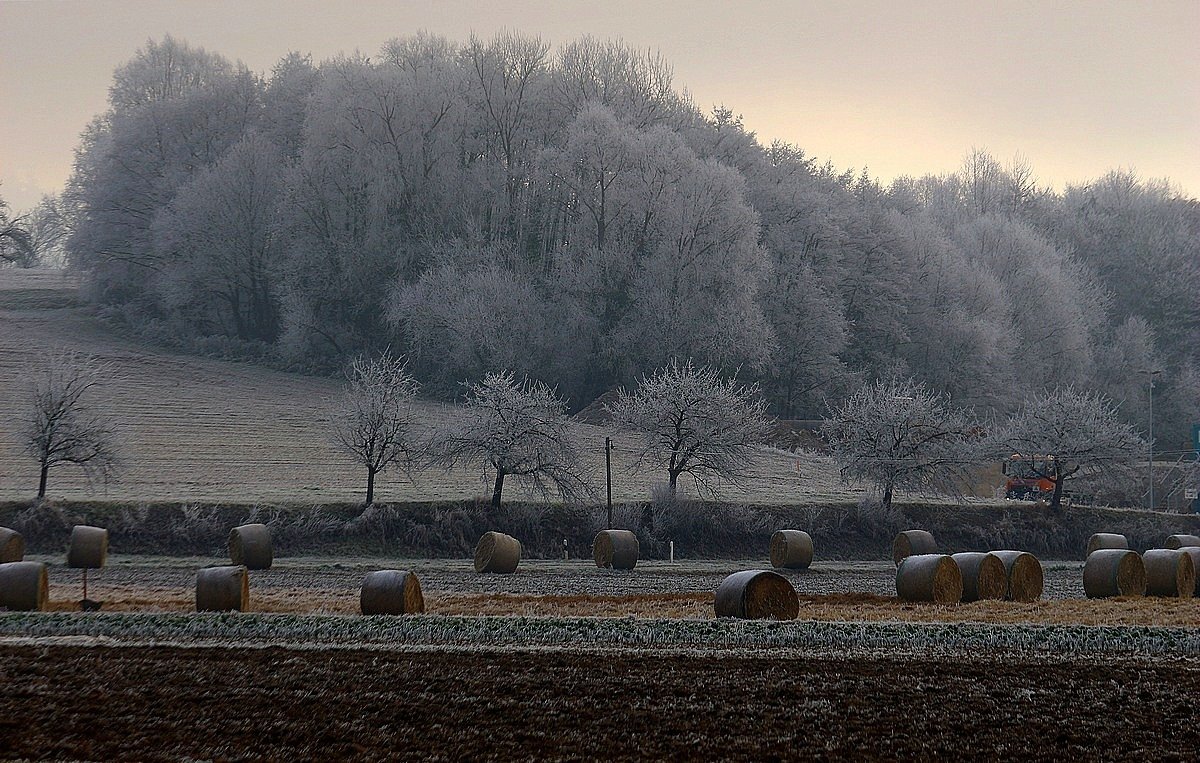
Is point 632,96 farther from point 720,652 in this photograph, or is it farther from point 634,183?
point 720,652

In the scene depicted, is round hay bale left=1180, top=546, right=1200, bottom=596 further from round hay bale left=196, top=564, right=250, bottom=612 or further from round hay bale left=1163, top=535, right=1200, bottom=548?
round hay bale left=196, top=564, right=250, bottom=612

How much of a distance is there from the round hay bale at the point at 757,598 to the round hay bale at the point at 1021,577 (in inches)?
296

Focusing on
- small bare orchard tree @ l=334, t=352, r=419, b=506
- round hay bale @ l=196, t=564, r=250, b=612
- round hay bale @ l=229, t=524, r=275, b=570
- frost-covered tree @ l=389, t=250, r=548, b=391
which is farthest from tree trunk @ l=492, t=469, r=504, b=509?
frost-covered tree @ l=389, t=250, r=548, b=391

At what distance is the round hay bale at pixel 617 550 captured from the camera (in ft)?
131

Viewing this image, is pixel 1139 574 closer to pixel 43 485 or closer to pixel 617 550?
pixel 617 550

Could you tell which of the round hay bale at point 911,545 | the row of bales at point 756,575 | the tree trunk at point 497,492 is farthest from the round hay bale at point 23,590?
the round hay bale at point 911,545

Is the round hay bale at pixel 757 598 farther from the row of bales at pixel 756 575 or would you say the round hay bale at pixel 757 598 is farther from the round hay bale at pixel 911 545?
the round hay bale at pixel 911 545

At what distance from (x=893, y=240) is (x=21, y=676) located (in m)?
87.1

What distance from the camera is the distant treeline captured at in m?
81.2

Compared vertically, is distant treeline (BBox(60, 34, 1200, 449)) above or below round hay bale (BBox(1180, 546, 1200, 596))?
above

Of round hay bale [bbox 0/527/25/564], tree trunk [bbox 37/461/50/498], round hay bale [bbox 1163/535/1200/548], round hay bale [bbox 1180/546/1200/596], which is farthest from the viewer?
tree trunk [bbox 37/461/50/498]

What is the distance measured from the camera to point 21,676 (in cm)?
1794

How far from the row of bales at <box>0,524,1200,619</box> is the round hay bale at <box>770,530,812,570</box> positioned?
0.03 m

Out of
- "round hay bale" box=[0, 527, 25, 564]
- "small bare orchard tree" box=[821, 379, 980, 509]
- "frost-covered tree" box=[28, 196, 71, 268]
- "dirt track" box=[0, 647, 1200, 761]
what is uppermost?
"frost-covered tree" box=[28, 196, 71, 268]
